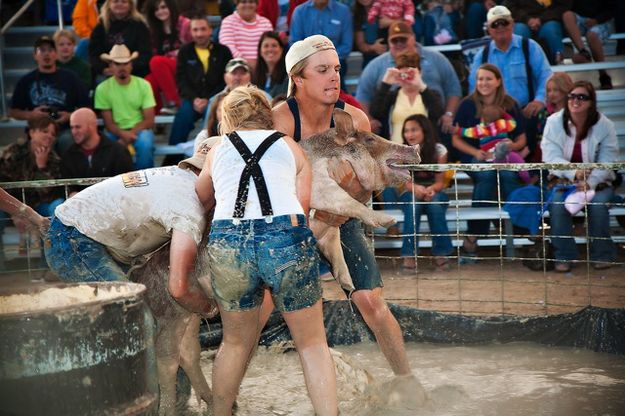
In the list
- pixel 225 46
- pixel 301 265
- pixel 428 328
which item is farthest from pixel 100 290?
pixel 225 46

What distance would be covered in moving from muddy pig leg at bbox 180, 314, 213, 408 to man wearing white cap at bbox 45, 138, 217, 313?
360 mm

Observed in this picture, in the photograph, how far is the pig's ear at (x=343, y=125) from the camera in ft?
16.5

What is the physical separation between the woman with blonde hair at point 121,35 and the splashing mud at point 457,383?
541cm

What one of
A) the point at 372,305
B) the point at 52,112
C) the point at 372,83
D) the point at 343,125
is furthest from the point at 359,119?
the point at 52,112

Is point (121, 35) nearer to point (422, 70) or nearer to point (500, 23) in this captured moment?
point (422, 70)

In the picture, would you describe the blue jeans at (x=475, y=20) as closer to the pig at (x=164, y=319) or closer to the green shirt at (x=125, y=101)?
the green shirt at (x=125, y=101)

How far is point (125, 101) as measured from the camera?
1050cm

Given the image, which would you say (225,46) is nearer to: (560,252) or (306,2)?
(306,2)

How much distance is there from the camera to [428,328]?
688 cm

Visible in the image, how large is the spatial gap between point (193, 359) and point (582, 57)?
23.8 ft

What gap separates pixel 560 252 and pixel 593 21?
3.96 m

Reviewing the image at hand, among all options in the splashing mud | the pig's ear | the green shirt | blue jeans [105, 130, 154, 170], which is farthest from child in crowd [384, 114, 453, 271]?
the pig's ear

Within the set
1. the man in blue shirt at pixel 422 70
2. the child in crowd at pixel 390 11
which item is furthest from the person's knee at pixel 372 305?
the child in crowd at pixel 390 11

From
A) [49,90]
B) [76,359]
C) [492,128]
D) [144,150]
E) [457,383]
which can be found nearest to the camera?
[76,359]
